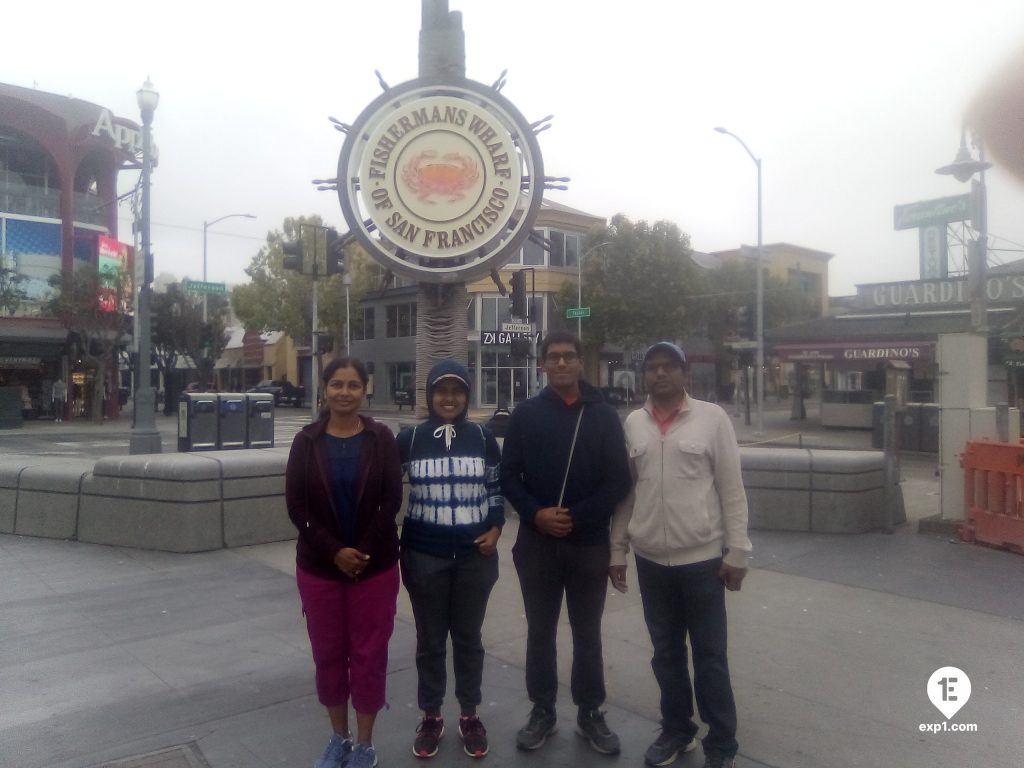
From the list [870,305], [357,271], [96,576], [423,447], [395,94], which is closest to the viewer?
[423,447]

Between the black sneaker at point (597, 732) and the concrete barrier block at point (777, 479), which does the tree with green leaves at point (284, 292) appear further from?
the black sneaker at point (597, 732)

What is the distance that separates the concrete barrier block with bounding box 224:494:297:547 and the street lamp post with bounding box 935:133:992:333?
8.07 m

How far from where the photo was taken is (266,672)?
469cm

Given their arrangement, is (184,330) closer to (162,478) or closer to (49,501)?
(49,501)

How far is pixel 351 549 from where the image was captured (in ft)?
11.4

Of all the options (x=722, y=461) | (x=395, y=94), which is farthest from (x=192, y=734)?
(x=395, y=94)

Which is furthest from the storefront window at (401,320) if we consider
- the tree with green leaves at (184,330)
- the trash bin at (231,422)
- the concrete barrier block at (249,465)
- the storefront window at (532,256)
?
the concrete barrier block at (249,465)

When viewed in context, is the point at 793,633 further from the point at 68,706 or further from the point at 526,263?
the point at 526,263

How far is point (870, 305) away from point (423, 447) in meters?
26.8

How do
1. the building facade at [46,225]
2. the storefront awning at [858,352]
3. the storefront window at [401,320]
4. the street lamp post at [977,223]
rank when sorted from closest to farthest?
the street lamp post at [977,223] → the storefront awning at [858,352] → the building facade at [46,225] → the storefront window at [401,320]

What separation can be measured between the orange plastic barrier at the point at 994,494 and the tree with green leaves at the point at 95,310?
2961 cm

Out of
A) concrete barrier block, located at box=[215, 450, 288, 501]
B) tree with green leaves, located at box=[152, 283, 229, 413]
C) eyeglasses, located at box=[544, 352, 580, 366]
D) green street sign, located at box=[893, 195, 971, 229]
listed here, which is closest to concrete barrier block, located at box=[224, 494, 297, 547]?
concrete barrier block, located at box=[215, 450, 288, 501]

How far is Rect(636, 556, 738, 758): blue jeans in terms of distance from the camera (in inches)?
137

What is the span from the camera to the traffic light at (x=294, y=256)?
8977 millimetres
